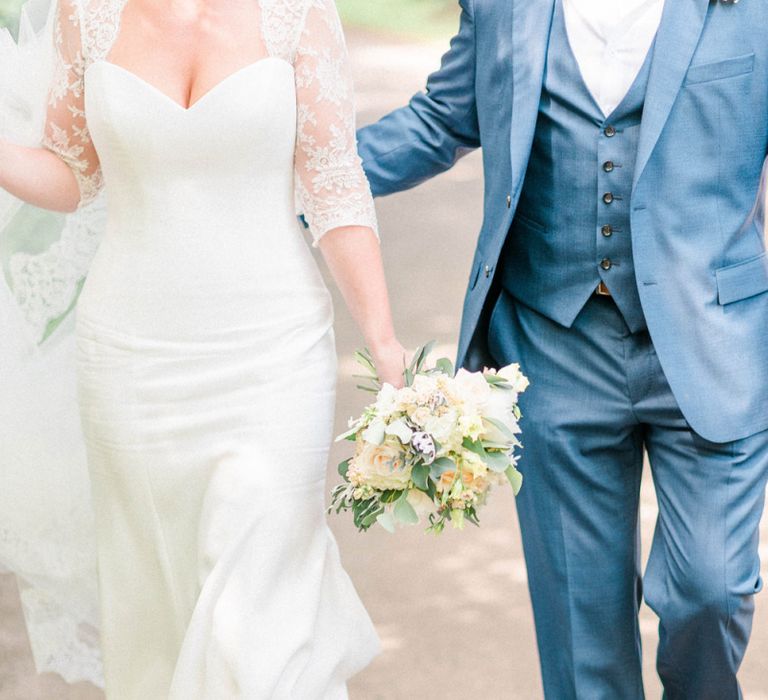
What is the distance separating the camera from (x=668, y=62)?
286cm

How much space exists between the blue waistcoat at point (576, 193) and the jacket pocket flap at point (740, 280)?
0.16m

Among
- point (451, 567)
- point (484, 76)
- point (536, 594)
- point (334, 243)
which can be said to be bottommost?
point (451, 567)

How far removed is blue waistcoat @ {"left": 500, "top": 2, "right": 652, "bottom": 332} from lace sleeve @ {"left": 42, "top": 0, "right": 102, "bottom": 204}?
830 mm

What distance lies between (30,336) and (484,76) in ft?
3.73

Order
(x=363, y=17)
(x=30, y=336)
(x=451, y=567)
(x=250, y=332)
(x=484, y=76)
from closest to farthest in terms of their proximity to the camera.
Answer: (x=250, y=332), (x=484, y=76), (x=30, y=336), (x=451, y=567), (x=363, y=17)

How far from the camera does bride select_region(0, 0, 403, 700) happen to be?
281cm

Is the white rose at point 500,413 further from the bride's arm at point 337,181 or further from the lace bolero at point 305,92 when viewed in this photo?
the lace bolero at point 305,92

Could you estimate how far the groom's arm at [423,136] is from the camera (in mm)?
3295

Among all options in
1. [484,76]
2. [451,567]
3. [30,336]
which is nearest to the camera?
[484,76]

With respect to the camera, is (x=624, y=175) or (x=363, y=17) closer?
(x=624, y=175)

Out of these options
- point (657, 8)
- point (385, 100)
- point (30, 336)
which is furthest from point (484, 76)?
point (385, 100)

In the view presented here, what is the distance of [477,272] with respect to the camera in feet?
10.5

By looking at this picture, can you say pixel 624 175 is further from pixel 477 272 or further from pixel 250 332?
pixel 250 332

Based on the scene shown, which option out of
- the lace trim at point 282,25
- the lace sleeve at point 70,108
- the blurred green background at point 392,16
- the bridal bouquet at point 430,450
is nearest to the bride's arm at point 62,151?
the lace sleeve at point 70,108
